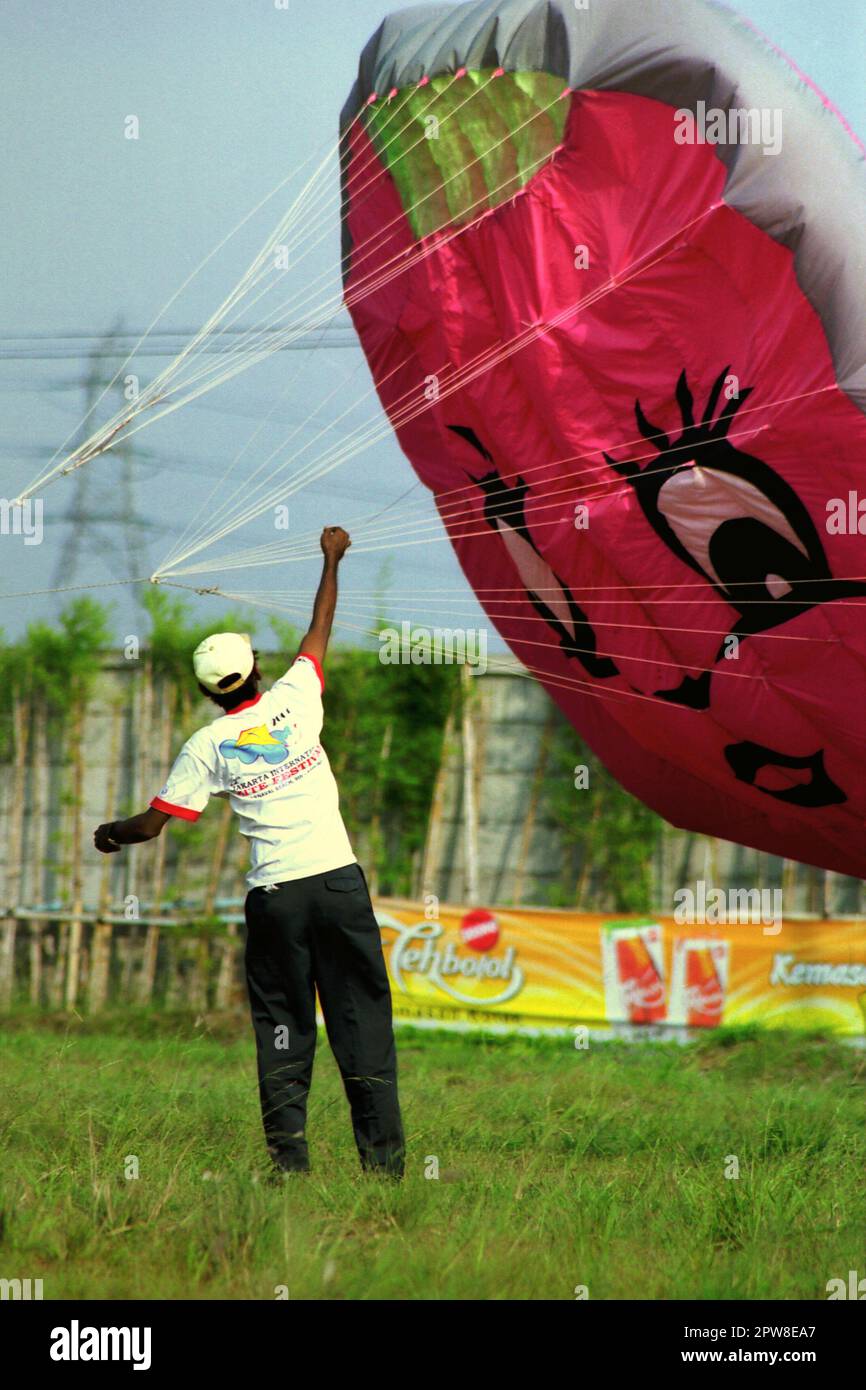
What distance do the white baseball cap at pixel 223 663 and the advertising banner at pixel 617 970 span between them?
19.0 feet

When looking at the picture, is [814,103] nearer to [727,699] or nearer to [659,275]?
[659,275]

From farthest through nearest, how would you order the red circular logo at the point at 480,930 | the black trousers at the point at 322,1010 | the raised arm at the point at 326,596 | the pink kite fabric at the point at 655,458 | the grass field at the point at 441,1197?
the red circular logo at the point at 480,930, the pink kite fabric at the point at 655,458, the raised arm at the point at 326,596, the black trousers at the point at 322,1010, the grass field at the point at 441,1197

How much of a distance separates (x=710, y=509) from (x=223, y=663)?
1643 mm

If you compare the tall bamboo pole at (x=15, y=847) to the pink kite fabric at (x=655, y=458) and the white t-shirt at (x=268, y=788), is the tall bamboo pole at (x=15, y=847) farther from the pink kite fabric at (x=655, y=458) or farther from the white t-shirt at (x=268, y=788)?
the white t-shirt at (x=268, y=788)

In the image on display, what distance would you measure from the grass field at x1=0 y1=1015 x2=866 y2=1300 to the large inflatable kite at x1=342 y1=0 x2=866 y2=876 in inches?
48.0

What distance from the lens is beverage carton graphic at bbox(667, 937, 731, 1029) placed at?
8.77 metres

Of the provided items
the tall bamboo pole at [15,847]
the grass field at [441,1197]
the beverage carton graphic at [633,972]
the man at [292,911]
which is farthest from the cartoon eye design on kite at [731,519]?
the tall bamboo pole at [15,847]

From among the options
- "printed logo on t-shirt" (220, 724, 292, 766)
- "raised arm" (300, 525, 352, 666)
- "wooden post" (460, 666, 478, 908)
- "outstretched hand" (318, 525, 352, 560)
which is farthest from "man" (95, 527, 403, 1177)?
"wooden post" (460, 666, 478, 908)

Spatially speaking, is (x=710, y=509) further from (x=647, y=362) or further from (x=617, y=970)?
(x=617, y=970)

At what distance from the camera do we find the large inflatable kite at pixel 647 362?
12.2 feet

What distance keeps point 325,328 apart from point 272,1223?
317 centimetres

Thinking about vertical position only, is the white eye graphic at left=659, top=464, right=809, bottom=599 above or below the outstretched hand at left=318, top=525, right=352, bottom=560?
above

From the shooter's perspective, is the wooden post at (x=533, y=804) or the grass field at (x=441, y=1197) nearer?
the grass field at (x=441, y=1197)

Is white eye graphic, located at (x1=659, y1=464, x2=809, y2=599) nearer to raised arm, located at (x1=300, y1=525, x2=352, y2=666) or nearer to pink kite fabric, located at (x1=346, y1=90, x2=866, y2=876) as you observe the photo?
pink kite fabric, located at (x1=346, y1=90, x2=866, y2=876)
